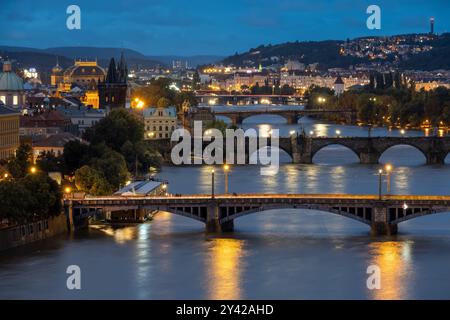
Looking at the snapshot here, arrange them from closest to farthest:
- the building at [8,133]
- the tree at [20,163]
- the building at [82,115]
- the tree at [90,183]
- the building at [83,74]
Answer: the tree at [90,183], the tree at [20,163], the building at [8,133], the building at [82,115], the building at [83,74]

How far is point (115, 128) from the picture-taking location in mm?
41094

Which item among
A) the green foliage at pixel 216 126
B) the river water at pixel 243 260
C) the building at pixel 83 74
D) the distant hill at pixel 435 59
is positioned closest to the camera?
the river water at pixel 243 260

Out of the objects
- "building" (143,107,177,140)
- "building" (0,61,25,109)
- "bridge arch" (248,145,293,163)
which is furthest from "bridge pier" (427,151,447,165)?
"building" (0,61,25,109)

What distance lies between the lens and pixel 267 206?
27344 millimetres

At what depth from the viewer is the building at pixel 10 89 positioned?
48438 mm

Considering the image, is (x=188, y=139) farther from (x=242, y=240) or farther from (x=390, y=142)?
(x=242, y=240)

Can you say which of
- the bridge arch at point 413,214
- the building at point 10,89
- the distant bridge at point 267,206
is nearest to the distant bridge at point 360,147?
the building at point 10,89

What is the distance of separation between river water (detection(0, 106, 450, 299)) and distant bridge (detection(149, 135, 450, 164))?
15414mm

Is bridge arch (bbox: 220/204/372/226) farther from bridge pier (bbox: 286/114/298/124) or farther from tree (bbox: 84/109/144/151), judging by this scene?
bridge pier (bbox: 286/114/298/124)

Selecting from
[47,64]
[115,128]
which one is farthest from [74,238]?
[47,64]

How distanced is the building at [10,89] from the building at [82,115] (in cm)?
153

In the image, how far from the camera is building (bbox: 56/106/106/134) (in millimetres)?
49406

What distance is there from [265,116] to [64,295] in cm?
5956

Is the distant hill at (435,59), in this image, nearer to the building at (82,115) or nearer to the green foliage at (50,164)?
the building at (82,115)
